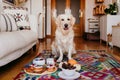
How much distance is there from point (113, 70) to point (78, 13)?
18.8 ft

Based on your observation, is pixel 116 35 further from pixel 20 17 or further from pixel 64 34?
pixel 20 17

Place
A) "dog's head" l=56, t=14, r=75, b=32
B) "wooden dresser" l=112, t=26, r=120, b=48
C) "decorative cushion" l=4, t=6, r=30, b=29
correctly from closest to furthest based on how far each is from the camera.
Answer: "dog's head" l=56, t=14, r=75, b=32
"decorative cushion" l=4, t=6, r=30, b=29
"wooden dresser" l=112, t=26, r=120, b=48

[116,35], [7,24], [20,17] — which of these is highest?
[20,17]

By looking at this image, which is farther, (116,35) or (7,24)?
(116,35)

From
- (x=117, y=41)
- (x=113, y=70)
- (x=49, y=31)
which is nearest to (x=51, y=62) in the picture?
(x=113, y=70)

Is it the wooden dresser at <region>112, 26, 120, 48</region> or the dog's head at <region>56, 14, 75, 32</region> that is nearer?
the dog's head at <region>56, 14, 75, 32</region>

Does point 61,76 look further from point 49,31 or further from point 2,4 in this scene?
point 49,31

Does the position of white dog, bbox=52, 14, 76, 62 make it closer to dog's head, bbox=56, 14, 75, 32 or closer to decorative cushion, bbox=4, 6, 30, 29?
dog's head, bbox=56, 14, 75, 32

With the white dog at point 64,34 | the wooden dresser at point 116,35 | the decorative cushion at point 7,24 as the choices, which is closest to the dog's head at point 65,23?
the white dog at point 64,34

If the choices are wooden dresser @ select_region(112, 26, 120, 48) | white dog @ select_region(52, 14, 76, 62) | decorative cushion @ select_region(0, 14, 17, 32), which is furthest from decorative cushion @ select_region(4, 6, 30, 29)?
wooden dresser @ select_region(112, 26, 120, 48)

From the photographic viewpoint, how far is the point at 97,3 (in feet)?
23.3

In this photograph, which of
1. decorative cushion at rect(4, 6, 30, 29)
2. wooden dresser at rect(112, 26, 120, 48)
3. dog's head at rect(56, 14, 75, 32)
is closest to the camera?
dog's head at rect(56, 14, 75, 32)

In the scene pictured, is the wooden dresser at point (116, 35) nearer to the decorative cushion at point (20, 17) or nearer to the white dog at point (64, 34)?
the white dog at point (64, 34)

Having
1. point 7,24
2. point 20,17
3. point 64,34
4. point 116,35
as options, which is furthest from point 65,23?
point 116,35
